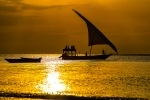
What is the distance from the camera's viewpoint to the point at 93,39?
8612 cm

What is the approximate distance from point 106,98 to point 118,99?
2.90ft

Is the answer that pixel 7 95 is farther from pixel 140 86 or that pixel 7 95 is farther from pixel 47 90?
pixel 140 86

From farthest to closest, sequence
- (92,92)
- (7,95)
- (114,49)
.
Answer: (114,49) → (92,92) → (7,95)

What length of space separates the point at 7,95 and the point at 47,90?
3990mm

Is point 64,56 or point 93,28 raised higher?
point 93,28

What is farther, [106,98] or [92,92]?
[92,92]

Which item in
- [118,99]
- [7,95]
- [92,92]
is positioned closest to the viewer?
[118,99]

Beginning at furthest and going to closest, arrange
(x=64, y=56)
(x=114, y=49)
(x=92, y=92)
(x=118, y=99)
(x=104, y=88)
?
(x=64, y=56)
(x=114, y=49)
(x=104, y=88)
(x=92, y=92)
(x=118, y=99)

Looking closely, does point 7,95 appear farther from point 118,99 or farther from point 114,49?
point 114,49

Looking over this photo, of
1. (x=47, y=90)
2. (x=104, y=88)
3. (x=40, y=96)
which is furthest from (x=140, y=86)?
(x=40, y=96)

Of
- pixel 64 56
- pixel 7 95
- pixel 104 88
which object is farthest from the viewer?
pixel 64 56

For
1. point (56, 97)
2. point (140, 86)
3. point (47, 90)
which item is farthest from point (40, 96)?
point (140, 86)

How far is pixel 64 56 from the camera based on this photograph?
97375 mm

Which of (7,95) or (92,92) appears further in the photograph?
(92,92)
